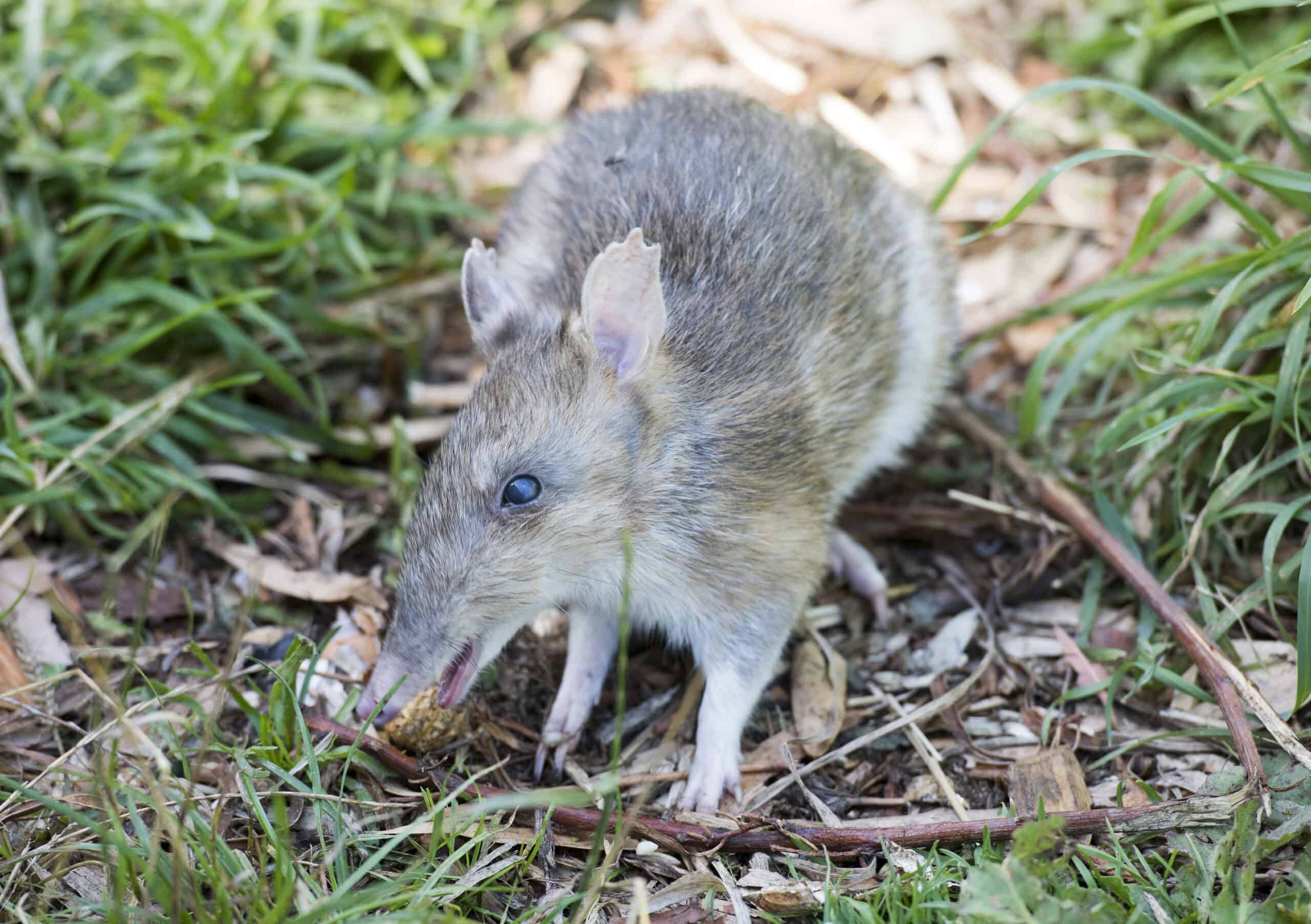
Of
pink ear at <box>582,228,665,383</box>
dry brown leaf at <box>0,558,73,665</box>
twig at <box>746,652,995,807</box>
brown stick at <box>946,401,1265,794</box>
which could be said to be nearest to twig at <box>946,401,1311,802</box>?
brown stick at <box>946,401,1265,794</box>

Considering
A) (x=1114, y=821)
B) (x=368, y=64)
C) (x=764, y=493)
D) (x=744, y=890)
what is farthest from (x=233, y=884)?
(x=368, y=64)

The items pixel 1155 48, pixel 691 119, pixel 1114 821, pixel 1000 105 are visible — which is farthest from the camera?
pixel 1000 105

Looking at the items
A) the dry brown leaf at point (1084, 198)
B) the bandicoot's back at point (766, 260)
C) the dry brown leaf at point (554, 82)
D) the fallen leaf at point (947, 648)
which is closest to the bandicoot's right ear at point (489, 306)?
the bandicoot's back at point (766, 260)

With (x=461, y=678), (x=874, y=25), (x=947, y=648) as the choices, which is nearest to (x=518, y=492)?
(x=461, y=678)

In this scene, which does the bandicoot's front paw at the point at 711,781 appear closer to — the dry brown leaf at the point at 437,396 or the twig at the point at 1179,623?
the twig at the point at 1179,623

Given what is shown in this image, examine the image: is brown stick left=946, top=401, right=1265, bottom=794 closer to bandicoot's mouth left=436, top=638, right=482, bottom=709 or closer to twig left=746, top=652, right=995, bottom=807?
twig left=746, top=652, right=995, bottom=807

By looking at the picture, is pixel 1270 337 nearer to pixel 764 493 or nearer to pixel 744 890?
pixel 764 493
